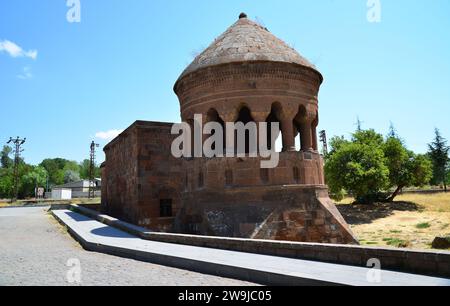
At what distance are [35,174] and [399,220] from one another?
2867 inches

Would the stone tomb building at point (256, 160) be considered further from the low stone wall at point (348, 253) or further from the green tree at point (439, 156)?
the green tree at point (439, 156)

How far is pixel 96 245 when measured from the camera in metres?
9.22

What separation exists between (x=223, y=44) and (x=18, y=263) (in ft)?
27.4

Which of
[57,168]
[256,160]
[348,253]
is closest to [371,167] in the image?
[256,160]

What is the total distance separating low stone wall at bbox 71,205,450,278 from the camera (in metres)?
5.07

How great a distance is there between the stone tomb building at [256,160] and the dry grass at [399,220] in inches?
413

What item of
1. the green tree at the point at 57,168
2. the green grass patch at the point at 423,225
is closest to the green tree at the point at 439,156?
the green grass patch at the point at 423,225

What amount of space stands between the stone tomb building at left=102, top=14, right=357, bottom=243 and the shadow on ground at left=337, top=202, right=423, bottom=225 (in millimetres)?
19000

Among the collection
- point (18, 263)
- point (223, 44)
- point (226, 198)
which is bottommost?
point (18, 263)

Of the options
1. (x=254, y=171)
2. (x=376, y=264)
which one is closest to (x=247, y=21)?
(x=254, y=171)

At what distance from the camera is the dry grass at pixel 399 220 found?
21.0 metres

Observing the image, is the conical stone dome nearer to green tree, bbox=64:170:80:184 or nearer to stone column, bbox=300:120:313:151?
stone column, bbox=300:120:313:151

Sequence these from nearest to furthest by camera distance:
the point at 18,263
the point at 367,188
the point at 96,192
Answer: the point at 18,263
the point at 367,188
the point at 96,192
